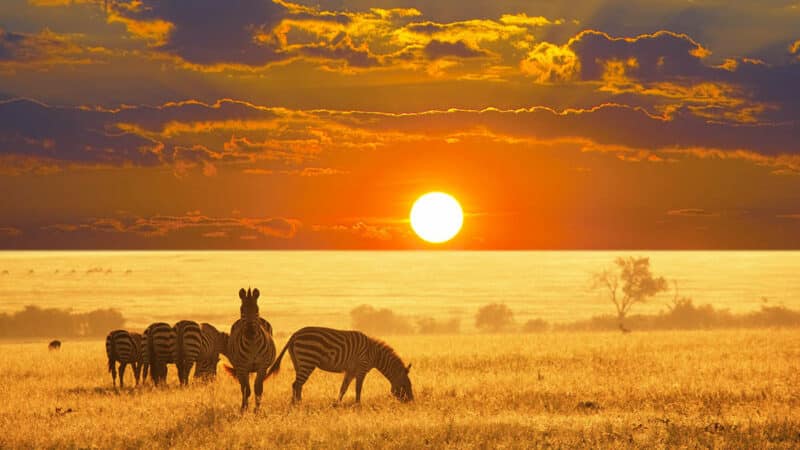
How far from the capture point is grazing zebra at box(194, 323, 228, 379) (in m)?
29.1

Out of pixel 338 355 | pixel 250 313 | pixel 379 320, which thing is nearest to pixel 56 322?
pixel 379 320

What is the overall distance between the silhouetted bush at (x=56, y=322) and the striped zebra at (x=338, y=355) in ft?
270

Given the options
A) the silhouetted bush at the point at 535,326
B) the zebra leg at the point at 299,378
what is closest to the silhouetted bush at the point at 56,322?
the silhouetted bush at the point at 535,326

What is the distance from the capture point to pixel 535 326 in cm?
10281

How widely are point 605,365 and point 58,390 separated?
60.8ft

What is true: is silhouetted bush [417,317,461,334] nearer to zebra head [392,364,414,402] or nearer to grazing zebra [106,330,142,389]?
grazing zebra [106,330,142,389]

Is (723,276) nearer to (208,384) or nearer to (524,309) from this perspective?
(524,309)

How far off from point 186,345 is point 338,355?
24.1 ft

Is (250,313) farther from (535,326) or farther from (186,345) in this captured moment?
(535,326)

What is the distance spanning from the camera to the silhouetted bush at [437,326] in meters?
106

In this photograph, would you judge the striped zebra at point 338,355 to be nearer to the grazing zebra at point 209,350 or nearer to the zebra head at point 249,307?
the zebra head at point 249,307

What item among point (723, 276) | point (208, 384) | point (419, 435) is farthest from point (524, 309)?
point (419, 435)

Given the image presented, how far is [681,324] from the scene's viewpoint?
330 ft

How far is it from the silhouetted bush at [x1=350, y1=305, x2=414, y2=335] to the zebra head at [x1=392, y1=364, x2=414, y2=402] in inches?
3312
